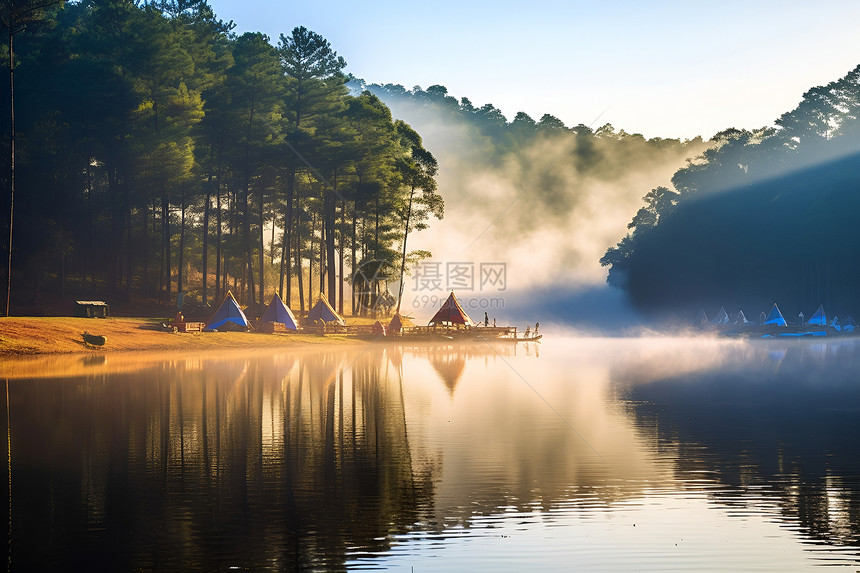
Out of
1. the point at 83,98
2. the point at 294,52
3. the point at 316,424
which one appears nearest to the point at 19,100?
the point at 83,98

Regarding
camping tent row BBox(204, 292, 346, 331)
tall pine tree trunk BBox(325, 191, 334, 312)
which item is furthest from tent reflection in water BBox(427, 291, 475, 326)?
tall pine tree trunk BBox(325, 191, 334, 312)

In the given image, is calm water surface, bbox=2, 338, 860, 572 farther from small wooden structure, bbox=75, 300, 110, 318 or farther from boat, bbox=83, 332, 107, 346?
small wooden structure, bbox=75, 300, 110, 318

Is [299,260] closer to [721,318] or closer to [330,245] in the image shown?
[330,245]

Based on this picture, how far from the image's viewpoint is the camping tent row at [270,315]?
229 ft

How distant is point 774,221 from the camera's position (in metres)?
115

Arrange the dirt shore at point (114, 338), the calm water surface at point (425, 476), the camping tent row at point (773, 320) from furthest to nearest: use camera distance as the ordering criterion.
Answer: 1. the camping tent row at point (773, 320)
2. the dirt shore at point (114, 338)
3. the calm water surface at point (425, 476)

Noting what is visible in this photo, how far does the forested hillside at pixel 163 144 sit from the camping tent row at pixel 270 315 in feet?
23.6

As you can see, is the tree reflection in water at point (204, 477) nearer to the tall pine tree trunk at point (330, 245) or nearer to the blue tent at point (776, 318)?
the tall pine tree trunk at point (330, 245)

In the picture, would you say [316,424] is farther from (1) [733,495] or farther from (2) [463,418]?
(1) [733,495]

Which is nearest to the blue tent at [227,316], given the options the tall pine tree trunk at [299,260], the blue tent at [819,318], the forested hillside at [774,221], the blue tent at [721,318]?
the tall pine tree trunk at [299,260]

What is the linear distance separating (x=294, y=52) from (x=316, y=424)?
70119 millimetres

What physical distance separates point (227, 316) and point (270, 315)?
16.9ft

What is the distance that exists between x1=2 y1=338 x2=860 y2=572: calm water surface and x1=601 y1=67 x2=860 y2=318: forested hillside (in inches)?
3027

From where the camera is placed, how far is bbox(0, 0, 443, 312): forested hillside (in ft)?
259
